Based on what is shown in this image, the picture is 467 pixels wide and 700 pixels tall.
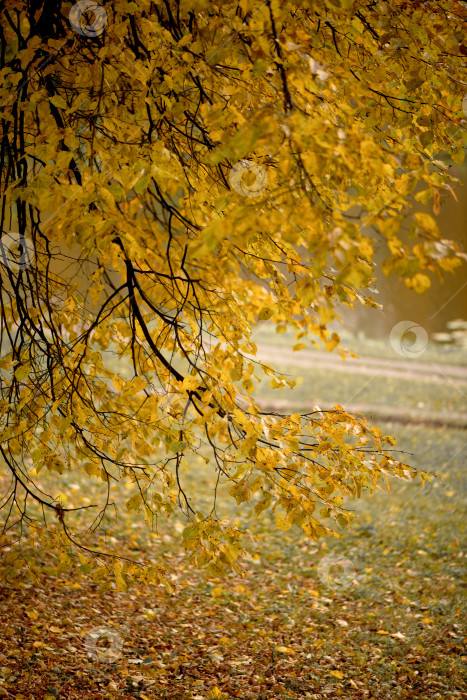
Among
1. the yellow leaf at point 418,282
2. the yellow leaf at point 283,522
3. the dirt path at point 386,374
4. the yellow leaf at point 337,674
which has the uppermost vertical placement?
the dirt path at point 386,374

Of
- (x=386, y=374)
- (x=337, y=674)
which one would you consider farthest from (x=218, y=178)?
(x=386, y=374)

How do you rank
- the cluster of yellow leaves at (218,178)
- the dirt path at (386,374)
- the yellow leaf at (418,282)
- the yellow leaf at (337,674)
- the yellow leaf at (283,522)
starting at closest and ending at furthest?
the yellow leaf at (418,282) → the cluster of yellow leaves at (218,178) → the yellow leaf at (283,522) → the yellow leaf at (337,674) → the dirt path at (386,374)

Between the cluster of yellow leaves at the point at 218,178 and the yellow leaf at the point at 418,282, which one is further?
the cluster of yellow leaves at the point at 218,178

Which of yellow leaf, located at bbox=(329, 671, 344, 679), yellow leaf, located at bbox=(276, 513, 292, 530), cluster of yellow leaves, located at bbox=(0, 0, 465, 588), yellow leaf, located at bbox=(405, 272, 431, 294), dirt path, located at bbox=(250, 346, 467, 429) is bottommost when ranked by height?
yellow leaf, located at bbox=(329, 671, 344, 679)

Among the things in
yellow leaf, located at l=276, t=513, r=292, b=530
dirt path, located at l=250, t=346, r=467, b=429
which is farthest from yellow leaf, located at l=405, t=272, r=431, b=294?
dirt path, located at l=250, t=346, r=467, b=429

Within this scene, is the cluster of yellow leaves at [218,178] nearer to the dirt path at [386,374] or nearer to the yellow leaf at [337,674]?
the yellow leaf at [337,674]

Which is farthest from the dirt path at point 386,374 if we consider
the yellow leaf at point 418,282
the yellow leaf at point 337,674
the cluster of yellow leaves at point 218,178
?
the yellow leaf at point 418,282

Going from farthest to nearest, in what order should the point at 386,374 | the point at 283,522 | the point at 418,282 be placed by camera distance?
1. the point at 386,374
2. the point at 283,522
3. the point at 418,282

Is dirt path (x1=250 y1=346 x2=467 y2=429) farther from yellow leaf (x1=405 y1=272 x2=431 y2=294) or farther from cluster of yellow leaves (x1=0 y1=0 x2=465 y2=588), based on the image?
yellow leaf (x1=405 y1=272 x2=431 y2=294)

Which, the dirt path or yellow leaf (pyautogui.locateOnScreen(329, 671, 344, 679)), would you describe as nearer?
yellow leaf (pyautogui.locateOnScreen(329, 671, 344, 679))

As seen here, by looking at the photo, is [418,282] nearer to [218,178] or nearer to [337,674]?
[218,178]

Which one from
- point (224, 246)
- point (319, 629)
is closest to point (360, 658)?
point (319, 629)

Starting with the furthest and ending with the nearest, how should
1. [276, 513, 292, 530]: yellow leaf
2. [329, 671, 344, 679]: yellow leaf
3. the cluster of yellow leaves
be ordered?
1. [329, 671, 344, 679]: yellow leaf
2. [276, 513, 292, 530]: yellow leaf
3. the cluster of yellow leaves

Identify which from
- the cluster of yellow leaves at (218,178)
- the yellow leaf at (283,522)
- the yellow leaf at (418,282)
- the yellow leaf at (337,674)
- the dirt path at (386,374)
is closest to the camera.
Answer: the yellow leaf at (418,282)
